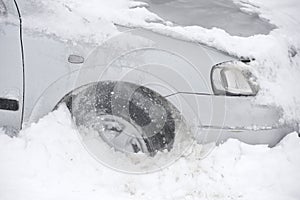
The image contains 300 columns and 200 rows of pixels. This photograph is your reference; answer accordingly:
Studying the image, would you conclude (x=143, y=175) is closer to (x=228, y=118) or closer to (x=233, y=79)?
(x=228, y=118)

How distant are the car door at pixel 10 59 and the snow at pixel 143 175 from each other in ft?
0.82

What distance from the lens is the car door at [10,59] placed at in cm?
318

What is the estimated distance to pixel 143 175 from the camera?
3.37 metres

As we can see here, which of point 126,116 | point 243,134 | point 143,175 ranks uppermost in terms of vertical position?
point 243,134

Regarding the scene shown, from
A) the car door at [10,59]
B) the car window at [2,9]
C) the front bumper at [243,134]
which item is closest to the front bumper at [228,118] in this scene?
the front bumper at [243,134]

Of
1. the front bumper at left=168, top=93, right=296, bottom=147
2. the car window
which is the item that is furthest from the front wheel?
the car window

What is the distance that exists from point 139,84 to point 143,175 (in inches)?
27.4

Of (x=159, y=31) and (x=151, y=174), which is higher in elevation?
(x=159, y=31)

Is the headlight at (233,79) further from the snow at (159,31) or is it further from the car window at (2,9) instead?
the car window at (2,9)

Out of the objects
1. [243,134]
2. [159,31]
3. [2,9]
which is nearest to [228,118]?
[243,134]

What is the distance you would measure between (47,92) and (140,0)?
1090 mm

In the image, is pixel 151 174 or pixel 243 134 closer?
pixel 243 134

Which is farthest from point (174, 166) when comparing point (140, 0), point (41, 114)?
point (140, 0)

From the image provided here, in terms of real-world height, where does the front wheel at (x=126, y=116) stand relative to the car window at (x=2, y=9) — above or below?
below
